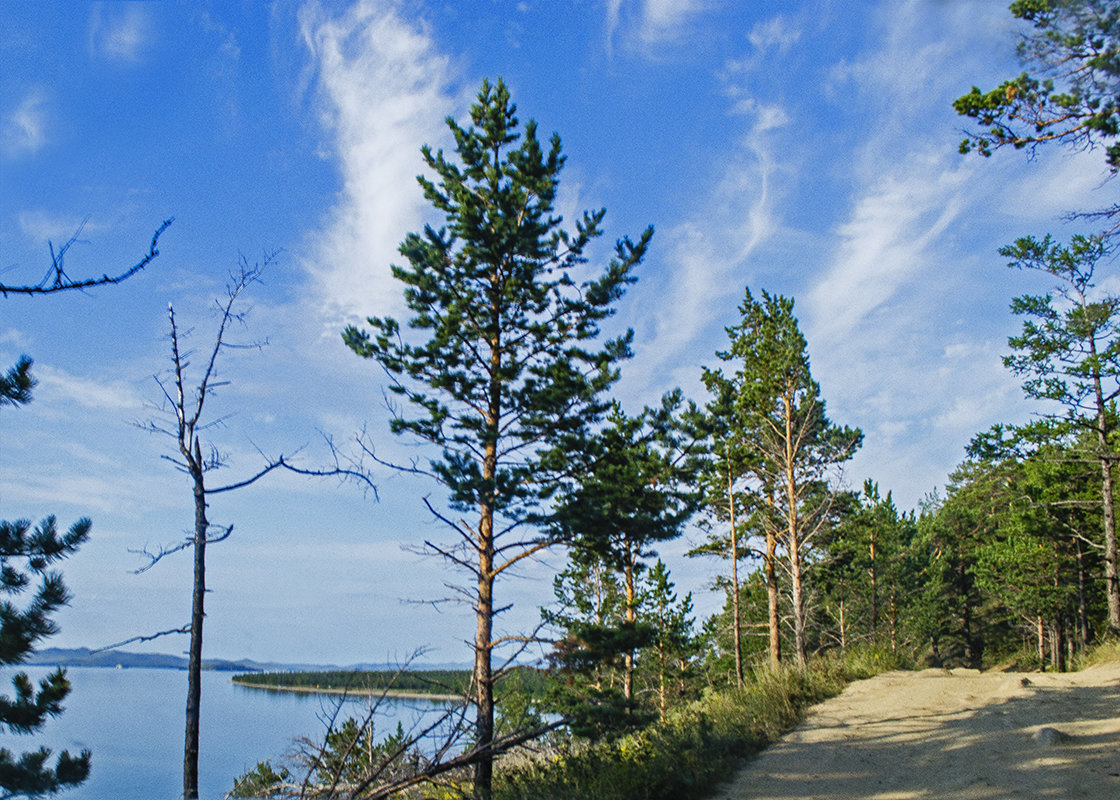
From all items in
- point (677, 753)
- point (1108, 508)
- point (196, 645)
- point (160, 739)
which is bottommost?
point (160, 739)

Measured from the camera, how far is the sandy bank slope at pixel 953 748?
8.16 metres

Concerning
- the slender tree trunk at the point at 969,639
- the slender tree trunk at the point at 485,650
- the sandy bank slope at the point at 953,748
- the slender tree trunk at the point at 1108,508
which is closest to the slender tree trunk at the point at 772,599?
the sandy bank slope at the point at 953,748

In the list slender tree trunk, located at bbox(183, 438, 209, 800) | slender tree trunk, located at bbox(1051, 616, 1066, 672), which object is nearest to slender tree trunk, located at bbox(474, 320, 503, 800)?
slender tree trunk, located at bbox(183, 438, 209, 800)

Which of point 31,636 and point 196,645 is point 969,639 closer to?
point 196,645

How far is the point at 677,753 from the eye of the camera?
9891mm

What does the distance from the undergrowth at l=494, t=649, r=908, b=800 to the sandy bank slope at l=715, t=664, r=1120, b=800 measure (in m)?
0.35

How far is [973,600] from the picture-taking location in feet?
154

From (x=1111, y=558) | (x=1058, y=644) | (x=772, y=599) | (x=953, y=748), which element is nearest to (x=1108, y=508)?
(x=1111, y=558)

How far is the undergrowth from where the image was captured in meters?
8.73

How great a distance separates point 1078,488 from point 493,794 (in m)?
30.1

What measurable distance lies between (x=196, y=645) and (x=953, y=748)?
1049 cm

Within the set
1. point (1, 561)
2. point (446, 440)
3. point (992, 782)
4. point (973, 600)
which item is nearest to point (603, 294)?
point (446, 440)

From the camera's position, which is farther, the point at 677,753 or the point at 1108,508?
the point at 1108,508

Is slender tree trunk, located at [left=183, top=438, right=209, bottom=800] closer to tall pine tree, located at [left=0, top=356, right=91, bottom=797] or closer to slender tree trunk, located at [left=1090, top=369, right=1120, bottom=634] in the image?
tall pine tree, located at [left=0, top=356, right=91, bottom=797]
